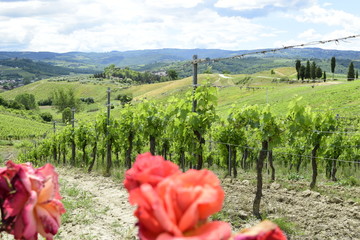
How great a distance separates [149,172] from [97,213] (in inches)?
292

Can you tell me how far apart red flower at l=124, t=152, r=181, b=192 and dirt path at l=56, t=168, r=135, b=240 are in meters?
4.91

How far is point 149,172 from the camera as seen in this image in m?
0.94

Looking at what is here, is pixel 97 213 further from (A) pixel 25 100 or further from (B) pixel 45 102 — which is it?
(B) pixel 45 102

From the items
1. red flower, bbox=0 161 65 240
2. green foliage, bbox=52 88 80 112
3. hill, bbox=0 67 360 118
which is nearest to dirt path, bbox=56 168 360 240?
hill, bbox=0 67 360 118

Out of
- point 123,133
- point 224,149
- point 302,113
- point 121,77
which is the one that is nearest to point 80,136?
point 123,133

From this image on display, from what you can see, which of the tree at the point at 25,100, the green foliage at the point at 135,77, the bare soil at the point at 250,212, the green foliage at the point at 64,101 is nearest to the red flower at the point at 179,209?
the bare soil at the point at 250,212

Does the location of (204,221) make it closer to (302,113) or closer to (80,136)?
(302,113)

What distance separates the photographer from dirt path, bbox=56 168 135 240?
6.61 metres

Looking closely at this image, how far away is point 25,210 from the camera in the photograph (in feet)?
3.54

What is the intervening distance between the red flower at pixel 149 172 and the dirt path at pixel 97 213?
4.91 m

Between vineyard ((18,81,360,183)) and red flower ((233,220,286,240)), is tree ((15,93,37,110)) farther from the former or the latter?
red flower ((233,220,286,240))

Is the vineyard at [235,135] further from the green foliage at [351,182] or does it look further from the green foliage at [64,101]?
the green foliage at [64,101]

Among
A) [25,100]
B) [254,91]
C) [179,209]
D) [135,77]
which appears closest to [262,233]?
[179,209]

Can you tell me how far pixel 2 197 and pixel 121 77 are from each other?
173 metres
